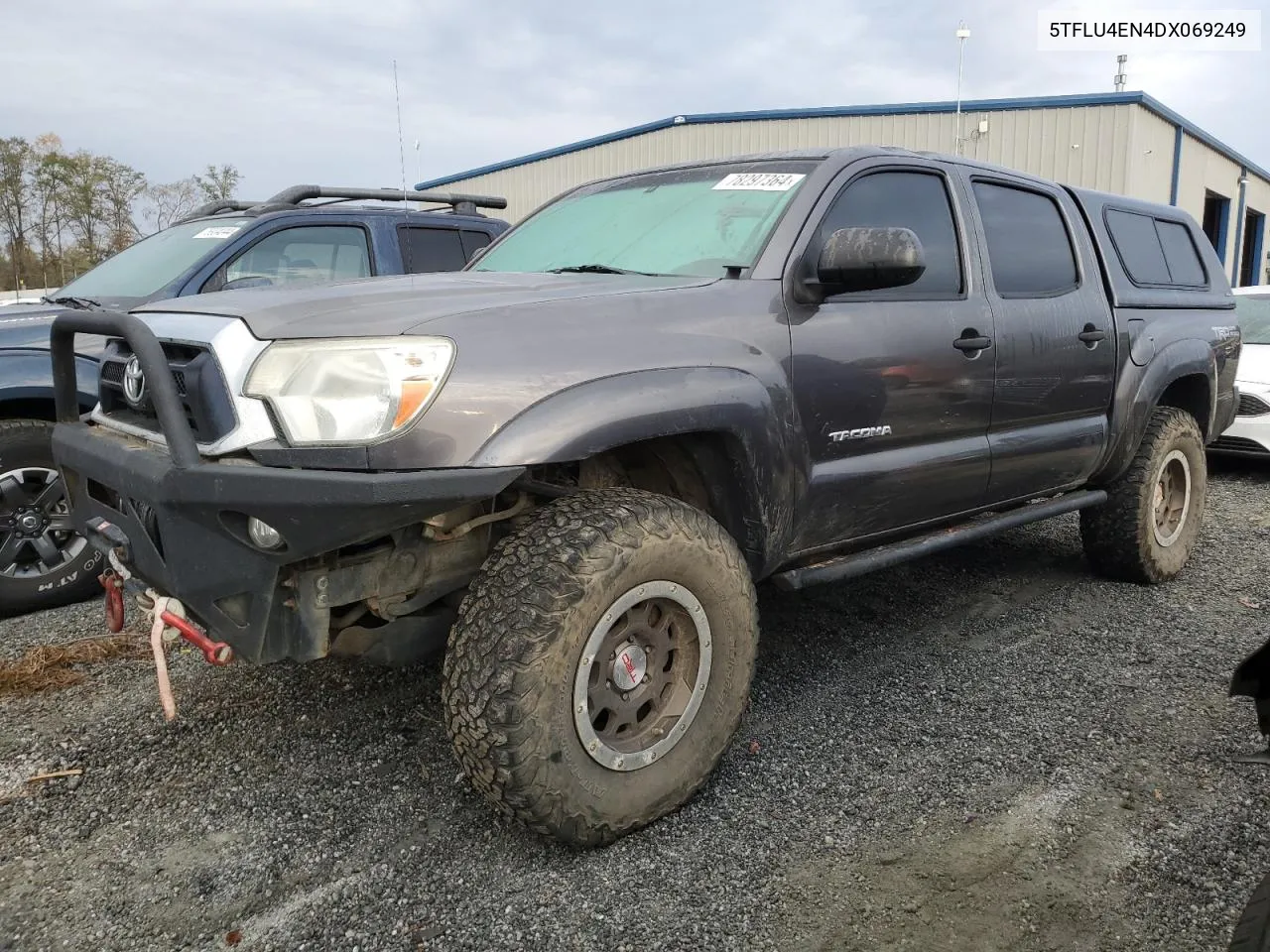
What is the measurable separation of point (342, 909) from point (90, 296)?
3925 mm

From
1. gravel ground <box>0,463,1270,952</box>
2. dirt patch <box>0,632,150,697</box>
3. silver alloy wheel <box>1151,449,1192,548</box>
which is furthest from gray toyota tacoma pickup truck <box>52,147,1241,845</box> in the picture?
silver alloy wheel <box>1151,449,1192,548</box>

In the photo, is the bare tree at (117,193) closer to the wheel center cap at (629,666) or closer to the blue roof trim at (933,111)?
the blue roof trim at (933,111)

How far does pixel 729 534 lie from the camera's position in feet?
8.58

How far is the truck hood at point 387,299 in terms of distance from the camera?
2068 millimetres

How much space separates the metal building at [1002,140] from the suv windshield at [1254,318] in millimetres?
4820

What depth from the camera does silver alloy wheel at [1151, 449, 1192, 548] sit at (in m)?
4.60

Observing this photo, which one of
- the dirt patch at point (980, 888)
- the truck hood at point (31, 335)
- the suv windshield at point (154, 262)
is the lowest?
the dirt patch at point (980, 888)

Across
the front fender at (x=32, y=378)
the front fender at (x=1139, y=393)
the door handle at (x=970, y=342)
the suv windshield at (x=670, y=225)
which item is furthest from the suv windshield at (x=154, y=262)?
the front fender at (x=1139, y=393)

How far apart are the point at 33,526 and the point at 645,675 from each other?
9.75 feet

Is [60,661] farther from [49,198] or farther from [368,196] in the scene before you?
[49,198]

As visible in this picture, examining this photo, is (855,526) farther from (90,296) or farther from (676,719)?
(90,296)

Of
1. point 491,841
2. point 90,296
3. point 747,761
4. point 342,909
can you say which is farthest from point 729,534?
point 90,296

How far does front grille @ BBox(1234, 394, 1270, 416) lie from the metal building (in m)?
6.48

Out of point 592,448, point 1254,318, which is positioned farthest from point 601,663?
point 1254,318
